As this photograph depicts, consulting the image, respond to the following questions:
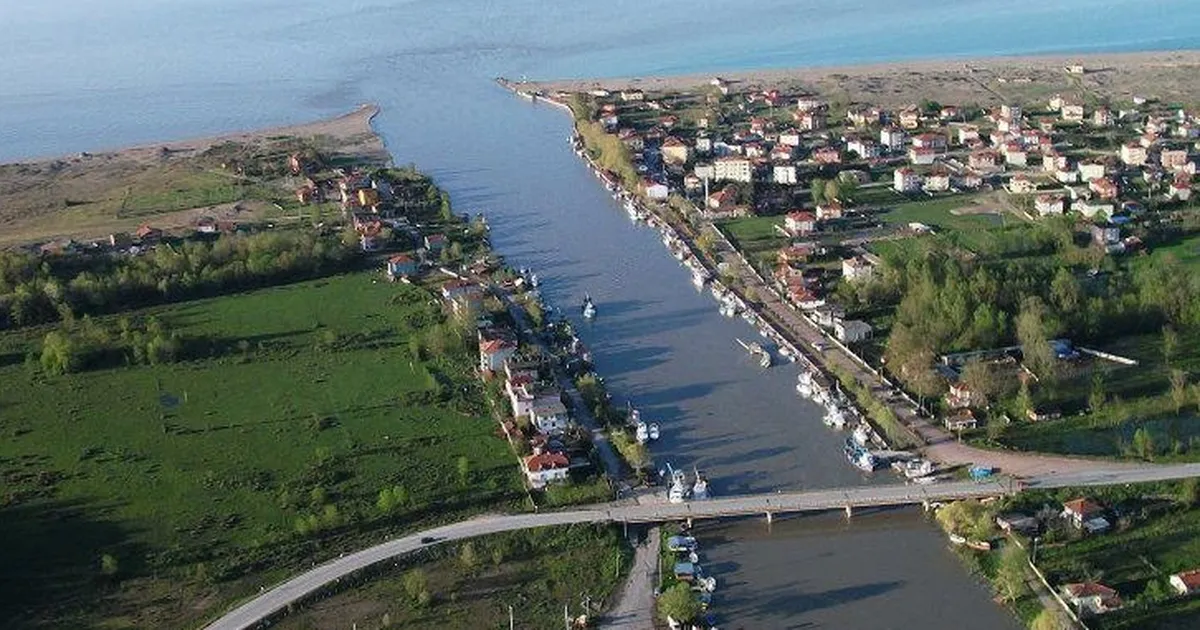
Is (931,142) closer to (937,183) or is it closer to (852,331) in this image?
(937,183)

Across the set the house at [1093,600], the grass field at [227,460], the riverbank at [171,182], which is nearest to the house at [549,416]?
the grass field at [227,460]

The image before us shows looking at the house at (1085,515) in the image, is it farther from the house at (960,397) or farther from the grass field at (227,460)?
the grass field at (227,460)

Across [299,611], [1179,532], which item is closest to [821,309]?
[1179,532]

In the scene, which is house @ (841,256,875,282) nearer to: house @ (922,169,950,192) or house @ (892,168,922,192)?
house @ (892,168,922,192)

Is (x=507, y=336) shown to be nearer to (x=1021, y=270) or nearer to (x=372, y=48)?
Result: (x=1021, y=270)

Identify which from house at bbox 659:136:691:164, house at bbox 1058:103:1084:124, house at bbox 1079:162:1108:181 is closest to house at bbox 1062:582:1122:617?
house at bbox 1079:162:1108:181
